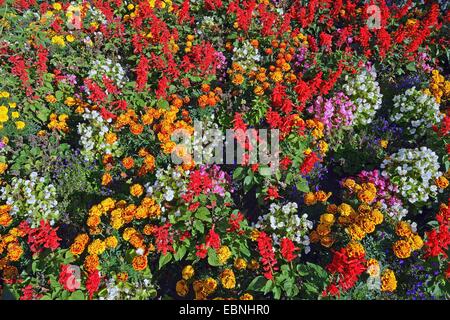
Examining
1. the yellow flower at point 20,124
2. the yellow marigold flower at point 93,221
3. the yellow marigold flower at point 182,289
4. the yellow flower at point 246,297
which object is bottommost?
the yellow marigold flower at point 182,289

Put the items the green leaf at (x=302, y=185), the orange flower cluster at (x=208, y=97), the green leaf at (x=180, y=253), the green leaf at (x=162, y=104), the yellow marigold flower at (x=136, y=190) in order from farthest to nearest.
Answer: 1. the green leaf at (x=162, y=104)
2. the orange flower cluster at (x=208, y=97)
3. the green leaf at (x=302, y=185)
4. the yellow marigold flower at (x=136, y=190)
5. the green leaf at (x=180, y=253)

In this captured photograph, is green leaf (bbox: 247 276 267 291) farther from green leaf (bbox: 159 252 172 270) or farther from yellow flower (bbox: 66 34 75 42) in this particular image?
yellow flower (bbox: 66 34 75 42)

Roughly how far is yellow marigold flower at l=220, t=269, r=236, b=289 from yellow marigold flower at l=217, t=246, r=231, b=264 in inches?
4.1

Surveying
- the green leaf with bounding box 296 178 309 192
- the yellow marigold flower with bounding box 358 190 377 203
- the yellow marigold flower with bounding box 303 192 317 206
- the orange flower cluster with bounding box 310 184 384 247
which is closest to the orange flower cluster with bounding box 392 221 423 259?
the orange flower cluster with bounding box 310 184 384 247

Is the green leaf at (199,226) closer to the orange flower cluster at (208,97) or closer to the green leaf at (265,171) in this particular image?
the green leaf at (265,171)

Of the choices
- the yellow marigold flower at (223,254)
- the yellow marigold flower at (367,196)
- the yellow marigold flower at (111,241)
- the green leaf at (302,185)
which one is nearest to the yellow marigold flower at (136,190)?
the yellow marigold flower at (111,241)

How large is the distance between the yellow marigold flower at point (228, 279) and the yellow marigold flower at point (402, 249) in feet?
5.22

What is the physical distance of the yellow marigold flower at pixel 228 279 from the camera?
11.3 feet

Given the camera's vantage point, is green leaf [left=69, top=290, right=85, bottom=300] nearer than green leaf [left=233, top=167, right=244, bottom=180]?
Yes

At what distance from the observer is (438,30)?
6086 millimetres

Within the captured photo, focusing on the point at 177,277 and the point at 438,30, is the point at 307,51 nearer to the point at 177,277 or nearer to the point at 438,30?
the point at 438,30

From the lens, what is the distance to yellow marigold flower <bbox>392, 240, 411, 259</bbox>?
349 cm
